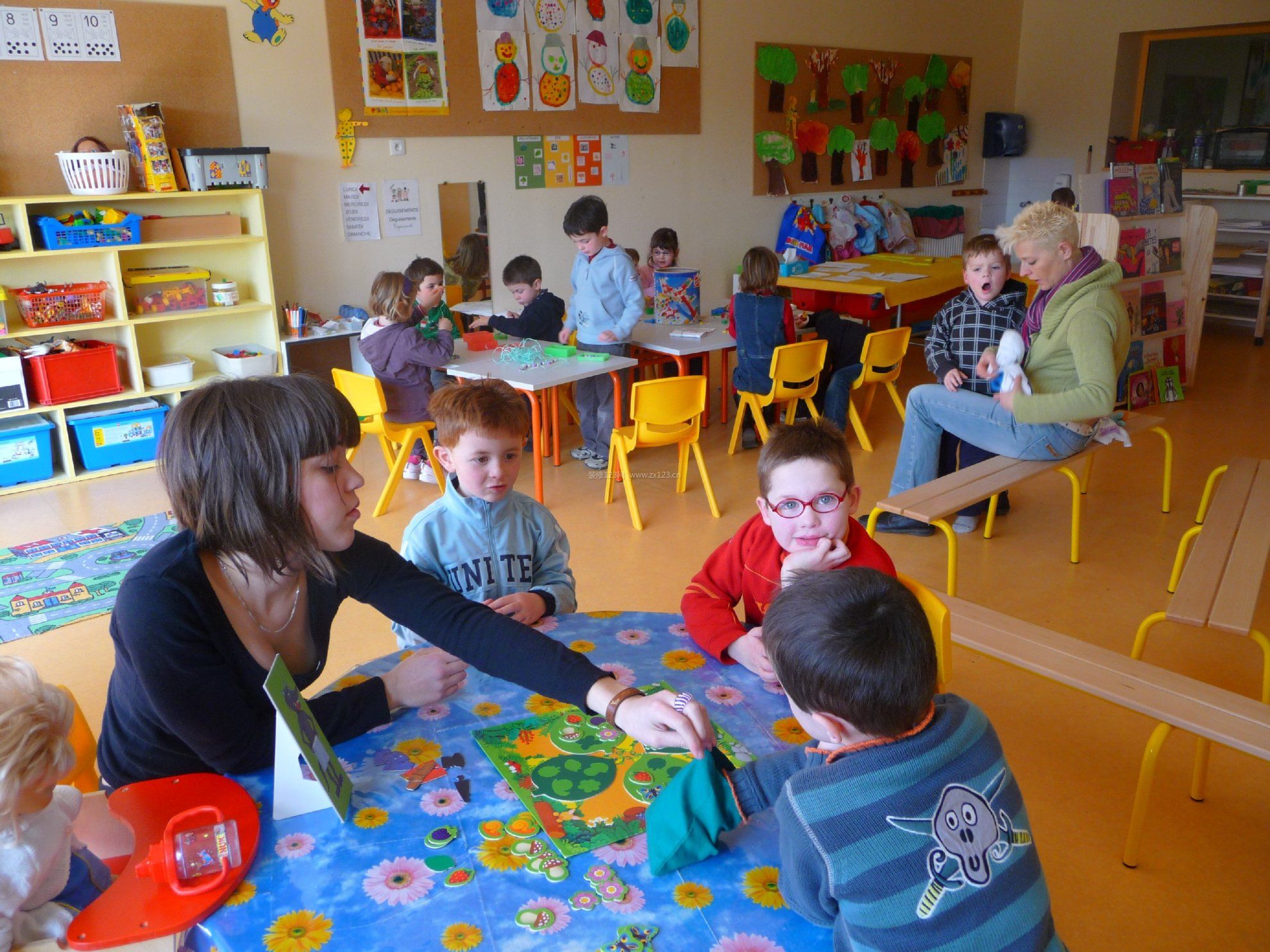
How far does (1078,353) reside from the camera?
136 inches

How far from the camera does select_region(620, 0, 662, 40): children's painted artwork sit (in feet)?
22.1

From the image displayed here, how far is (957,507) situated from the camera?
3062mm

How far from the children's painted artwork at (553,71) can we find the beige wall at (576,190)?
18.2 inches

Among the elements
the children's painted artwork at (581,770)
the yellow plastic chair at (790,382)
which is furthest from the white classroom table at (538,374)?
the children's painted artwork at (581,770)

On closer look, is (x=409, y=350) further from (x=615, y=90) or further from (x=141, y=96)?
(x=615, y=90)

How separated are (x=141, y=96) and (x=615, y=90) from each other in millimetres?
3125

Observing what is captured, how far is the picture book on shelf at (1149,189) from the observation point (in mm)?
5652

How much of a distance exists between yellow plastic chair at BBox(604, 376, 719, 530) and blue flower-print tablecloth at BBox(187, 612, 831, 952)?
9.00 ft

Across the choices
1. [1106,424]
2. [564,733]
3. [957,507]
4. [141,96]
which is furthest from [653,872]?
[141,96]

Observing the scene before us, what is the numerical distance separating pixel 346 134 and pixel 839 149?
443 centimetres

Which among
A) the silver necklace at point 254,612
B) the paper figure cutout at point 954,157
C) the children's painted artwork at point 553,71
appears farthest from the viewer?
the paper figure cutout at point 954,157

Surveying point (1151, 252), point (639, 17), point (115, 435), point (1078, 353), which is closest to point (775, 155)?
point (639, 17)

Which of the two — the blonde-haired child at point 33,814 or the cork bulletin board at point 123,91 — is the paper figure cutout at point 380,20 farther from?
the blonde-haired child at point 33,814

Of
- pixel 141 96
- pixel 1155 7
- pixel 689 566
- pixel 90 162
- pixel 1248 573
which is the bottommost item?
pixel 689 566
